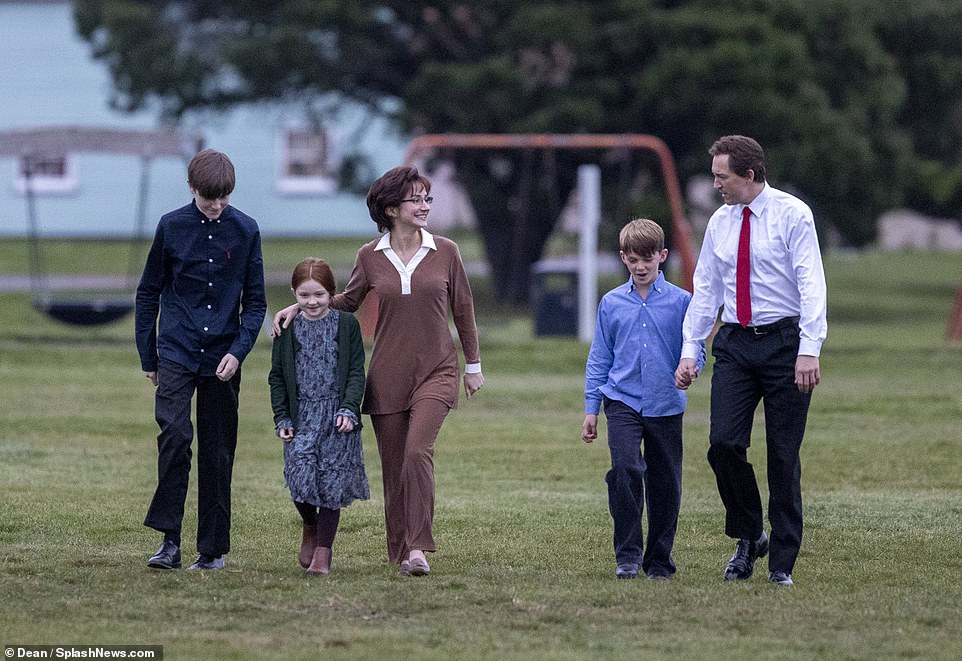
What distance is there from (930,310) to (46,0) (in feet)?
74.5

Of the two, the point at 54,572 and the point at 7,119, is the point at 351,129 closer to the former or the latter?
the point at 7,119

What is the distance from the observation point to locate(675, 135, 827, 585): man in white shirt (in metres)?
7.23

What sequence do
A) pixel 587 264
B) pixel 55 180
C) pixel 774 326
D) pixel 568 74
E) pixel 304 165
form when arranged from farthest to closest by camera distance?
1. pixel 55 180
2. pixel 304 165
3. pixel 568 74
4. pixel 587 264
5. pixel 774 326

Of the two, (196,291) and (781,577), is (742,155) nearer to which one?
(781,577)

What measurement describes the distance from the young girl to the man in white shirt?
1470mm

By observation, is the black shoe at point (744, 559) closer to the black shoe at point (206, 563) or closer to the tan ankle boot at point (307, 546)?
the tan ankle boot at point (307, 546)

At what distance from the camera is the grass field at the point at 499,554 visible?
6.18 metres

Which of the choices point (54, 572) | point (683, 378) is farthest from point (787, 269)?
point (54, 572)

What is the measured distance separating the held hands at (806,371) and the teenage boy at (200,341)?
2.41 m

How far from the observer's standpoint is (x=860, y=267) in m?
47.4

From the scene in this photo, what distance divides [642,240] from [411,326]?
110cm

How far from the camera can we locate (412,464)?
7570mm

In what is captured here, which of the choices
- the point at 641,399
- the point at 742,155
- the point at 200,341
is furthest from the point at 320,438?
the point at 742,155

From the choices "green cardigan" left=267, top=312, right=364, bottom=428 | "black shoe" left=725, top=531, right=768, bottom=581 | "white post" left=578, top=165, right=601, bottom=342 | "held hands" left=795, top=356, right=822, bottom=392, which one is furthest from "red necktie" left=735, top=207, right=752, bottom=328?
"white post" left=578, top=165, right=601, bottom=342
